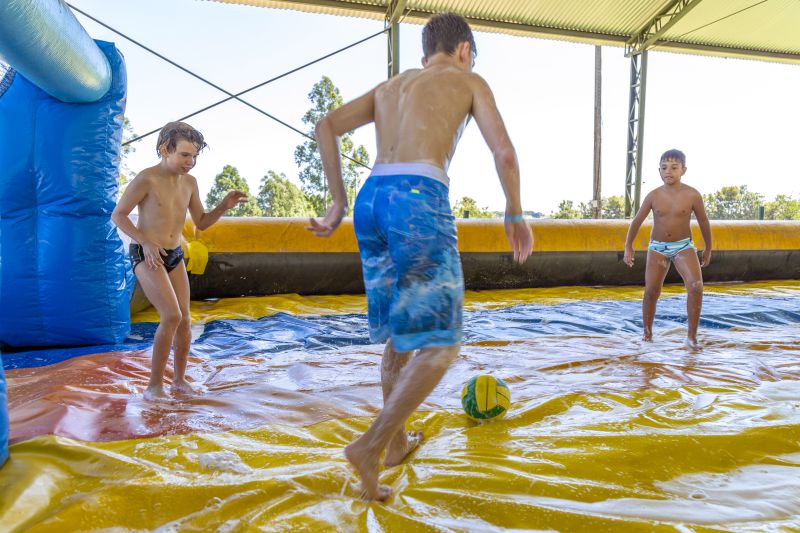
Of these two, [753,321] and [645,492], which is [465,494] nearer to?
[645,492]

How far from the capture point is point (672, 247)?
3.91 m

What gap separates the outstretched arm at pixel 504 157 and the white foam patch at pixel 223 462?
1.02 metres

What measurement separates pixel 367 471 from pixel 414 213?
703mm

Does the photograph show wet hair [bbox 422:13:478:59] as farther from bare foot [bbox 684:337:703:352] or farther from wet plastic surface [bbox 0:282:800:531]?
bare foot [bbox 684:337:703:352]

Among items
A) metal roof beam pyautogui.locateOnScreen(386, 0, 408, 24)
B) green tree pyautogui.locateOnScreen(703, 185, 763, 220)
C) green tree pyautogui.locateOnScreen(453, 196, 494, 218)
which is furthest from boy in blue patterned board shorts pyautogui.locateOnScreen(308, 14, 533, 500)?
green tree pyautogui.locateOnScreen(453, 196, 494, 218)

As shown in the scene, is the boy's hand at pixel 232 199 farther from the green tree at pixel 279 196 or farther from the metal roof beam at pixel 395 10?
the green tree at pixel 279 196

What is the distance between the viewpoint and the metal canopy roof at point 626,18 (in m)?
8.96

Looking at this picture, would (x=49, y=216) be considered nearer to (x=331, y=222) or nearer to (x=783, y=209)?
(x=331, y=222)

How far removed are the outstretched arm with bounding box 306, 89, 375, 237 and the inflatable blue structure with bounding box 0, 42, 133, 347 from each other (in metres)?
2.32

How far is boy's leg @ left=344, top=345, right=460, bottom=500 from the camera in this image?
154 cm

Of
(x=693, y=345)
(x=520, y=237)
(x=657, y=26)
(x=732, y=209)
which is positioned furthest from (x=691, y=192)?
(x=732, y=209)

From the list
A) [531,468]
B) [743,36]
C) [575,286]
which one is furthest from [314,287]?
[743,36]

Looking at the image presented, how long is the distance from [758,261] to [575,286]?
255 cm

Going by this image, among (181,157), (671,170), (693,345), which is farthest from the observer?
(671,170)
